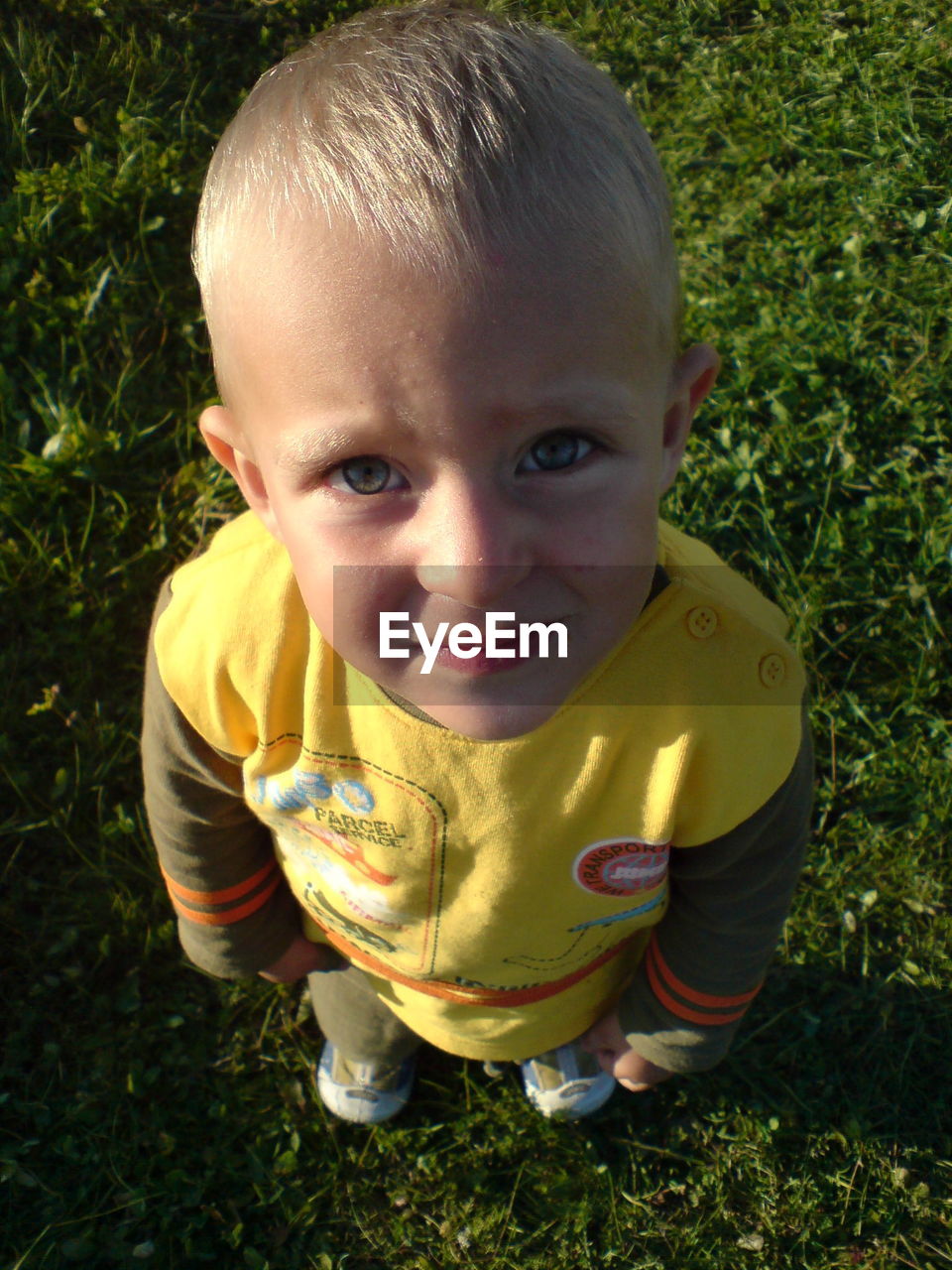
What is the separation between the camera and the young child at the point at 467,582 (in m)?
1.31

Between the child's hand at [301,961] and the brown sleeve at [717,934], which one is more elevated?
the brown sleeve at [717,934]

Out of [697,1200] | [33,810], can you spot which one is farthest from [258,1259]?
[33,810]

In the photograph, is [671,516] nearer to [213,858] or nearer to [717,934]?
[717,934]

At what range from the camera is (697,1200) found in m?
2.86

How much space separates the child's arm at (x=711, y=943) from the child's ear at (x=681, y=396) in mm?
565

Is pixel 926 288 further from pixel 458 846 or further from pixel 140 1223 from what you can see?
pixel 140 1223

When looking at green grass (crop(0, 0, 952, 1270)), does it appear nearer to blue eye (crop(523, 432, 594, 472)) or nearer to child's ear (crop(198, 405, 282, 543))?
child's ear (crop(198, 405, 282, 543))

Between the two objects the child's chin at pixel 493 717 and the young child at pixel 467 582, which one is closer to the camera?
the young child at pixel 467 582

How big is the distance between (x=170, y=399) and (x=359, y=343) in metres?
2.55

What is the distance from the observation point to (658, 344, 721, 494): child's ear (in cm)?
159

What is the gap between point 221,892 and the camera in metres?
2.33

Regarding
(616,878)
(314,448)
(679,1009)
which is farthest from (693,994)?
(314,448)

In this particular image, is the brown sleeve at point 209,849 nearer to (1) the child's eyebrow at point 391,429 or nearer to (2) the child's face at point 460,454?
(2) the child's face at point 460,454

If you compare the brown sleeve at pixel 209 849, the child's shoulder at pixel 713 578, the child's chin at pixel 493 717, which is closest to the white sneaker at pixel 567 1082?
the brown sleeve at pixel 209 849
